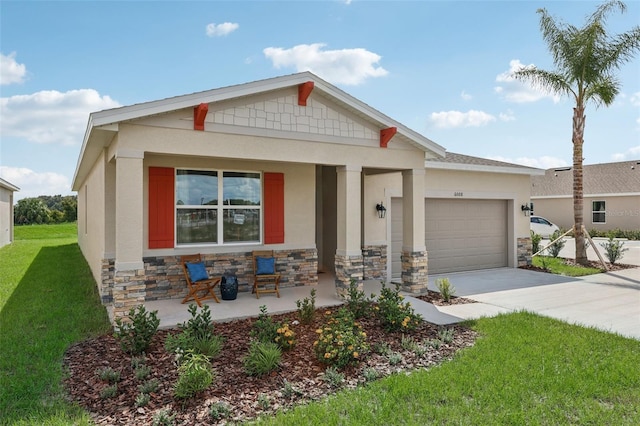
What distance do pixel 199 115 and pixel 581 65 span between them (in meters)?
12.5

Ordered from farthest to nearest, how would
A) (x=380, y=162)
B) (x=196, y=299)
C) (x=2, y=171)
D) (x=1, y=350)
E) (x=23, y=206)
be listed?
(x=23, y=206)
(x=2, y=171)
(x=380, y=162)
(x=196, y=299)
(x=1, y=350)

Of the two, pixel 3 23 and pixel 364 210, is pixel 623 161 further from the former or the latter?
pixel 3 23

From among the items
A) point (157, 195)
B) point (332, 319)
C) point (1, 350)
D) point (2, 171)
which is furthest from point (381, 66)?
point (2, 171)

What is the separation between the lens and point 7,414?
382 cm

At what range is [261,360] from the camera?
4727 mm

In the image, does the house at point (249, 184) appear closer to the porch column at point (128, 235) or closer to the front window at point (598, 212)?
the porch column at point (128, 235)

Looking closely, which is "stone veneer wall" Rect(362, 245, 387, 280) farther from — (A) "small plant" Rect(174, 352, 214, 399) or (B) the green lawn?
(A) "small plant" Rect(174, 352, 214, 399)

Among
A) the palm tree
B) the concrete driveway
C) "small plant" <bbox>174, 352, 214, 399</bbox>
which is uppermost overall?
the palm tree

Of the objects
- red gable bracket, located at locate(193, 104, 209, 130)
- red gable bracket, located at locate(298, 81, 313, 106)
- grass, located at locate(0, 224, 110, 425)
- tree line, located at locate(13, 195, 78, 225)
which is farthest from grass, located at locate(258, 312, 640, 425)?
tree line, located at locate(13, 195, 78, 225)

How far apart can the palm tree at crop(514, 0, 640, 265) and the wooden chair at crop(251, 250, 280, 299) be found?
10890 millimetres

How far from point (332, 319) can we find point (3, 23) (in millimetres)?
8854

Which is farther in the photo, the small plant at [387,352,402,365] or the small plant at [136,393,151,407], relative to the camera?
the small plant at [387,352,402,365]

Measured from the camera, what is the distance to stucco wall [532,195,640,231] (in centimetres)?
2445

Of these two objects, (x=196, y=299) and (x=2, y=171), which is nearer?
(x=196, y=299)
